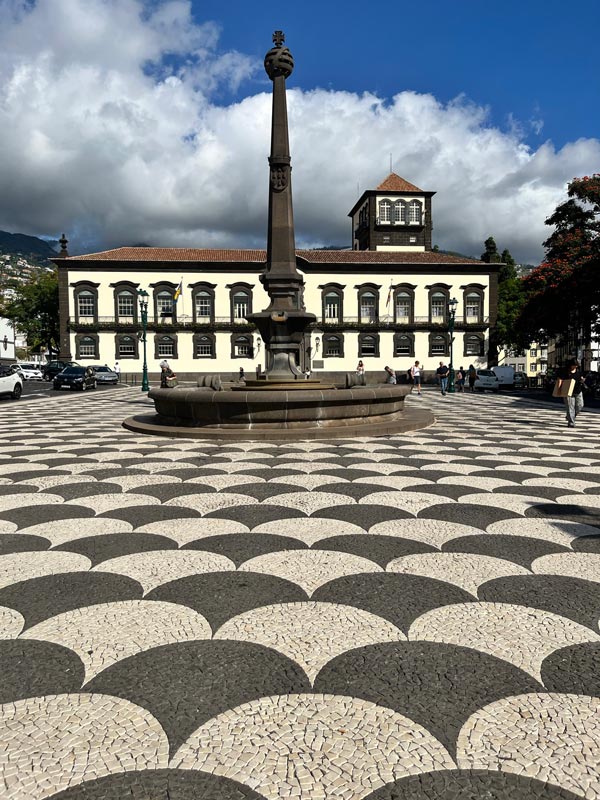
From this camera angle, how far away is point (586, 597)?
2881 millimetres

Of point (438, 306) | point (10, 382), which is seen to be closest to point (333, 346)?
point (438, 306)

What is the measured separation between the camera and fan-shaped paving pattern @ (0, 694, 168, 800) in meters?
1.60

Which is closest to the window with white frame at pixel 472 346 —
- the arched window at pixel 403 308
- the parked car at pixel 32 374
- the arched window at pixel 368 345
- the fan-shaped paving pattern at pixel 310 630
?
the arched window at pixel 403 308

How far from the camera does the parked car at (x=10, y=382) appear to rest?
21.0m

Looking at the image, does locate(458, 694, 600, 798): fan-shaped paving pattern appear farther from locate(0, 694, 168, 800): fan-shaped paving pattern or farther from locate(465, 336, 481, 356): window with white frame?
locate(465, 336, 481, 356): window with white frame

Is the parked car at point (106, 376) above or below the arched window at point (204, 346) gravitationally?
below

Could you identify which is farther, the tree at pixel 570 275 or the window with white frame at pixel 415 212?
the window with white frame at pixel 415 212

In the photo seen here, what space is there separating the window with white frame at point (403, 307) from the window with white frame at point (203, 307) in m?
16.4

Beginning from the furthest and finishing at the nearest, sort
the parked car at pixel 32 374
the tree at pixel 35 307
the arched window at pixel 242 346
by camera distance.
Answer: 1. the tree at pixel 35 307
2. the arched window at pixel 242 346
3. the parked car at pixel 32 374

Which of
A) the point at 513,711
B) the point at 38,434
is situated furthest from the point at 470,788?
the point at 38,434

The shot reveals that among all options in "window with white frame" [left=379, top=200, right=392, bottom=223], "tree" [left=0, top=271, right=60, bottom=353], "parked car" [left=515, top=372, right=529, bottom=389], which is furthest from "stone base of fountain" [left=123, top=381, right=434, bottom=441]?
"tree" [left=0, top=271, right=60, bottom=353]

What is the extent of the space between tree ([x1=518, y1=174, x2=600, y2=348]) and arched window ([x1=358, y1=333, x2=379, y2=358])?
17070 mm

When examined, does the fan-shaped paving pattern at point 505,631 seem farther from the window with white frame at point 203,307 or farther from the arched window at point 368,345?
the arched window at point 368,345

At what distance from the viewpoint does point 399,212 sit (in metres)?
55.8
